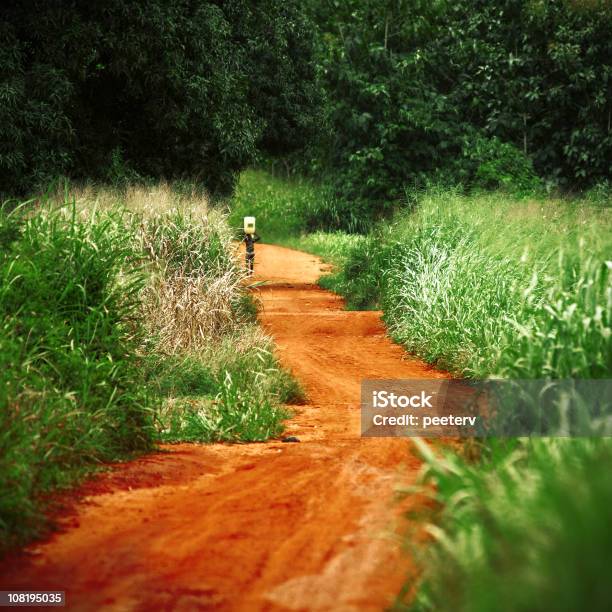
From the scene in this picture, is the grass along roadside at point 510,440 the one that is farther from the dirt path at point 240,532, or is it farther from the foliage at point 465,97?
the foliage at point 465,97

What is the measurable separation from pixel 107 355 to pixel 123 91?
1119 centimetres

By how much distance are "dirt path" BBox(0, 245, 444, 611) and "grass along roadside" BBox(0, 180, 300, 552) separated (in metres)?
0.24

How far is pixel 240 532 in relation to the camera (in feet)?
16.6

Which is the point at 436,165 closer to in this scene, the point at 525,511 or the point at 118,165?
the point at 118,165

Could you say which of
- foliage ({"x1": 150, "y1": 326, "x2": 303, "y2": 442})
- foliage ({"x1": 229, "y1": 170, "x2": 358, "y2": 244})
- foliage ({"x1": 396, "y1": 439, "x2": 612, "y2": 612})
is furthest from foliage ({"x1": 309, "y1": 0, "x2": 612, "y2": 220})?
foliage ({"x1": 396, "y1": 439, "x2": 612, "y2": 612})

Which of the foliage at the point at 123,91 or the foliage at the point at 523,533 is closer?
the foliage at the point at 523,533

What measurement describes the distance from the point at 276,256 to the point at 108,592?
2071 cm

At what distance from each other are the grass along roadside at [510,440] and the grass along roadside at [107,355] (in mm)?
1943

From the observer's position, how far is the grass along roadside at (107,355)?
5730mm

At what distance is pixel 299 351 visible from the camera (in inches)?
468

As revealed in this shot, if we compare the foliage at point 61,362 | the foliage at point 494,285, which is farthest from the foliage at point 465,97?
the foliage at point 61,362

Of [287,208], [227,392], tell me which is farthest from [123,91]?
[287,208]

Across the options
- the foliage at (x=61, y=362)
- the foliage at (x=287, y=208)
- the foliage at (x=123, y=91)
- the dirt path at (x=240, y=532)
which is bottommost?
the foliage at (x=287, y=208)

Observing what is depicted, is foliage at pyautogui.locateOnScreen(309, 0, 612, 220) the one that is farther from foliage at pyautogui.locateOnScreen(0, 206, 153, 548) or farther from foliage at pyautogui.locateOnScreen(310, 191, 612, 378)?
foliage at pyautogui.locateOnScreen(0, 206, 153, 548)
